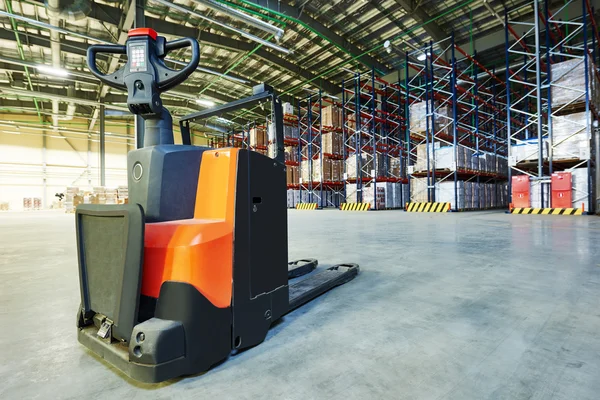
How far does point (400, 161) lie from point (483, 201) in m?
3.59

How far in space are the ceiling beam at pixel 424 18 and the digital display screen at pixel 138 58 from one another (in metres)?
10.2

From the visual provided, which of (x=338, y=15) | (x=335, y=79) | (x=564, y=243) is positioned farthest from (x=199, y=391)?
(x=335, y=79)

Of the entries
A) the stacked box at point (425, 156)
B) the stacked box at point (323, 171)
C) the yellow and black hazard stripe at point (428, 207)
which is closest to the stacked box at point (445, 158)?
the stacked box at point (425, 156)

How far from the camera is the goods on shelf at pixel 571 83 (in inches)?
288

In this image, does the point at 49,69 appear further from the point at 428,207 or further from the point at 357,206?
the point at 428,207

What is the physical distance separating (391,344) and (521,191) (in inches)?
363

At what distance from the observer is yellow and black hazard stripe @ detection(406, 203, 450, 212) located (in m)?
9.44

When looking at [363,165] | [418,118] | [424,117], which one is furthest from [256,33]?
[363,165]

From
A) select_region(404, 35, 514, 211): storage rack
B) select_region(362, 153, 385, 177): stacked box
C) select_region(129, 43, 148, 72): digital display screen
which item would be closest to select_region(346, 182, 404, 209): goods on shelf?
select_region(362, 153, 385, 177): stacked box

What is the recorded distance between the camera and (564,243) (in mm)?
3078

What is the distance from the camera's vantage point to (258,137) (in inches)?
667

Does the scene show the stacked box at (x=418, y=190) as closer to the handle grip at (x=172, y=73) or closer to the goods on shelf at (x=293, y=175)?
the goods on shelf at (x=293, y=175)

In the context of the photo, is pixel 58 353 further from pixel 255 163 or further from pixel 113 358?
pixel 255 163

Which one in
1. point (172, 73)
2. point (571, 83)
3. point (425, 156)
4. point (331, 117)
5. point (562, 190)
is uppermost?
point (331, 117)
